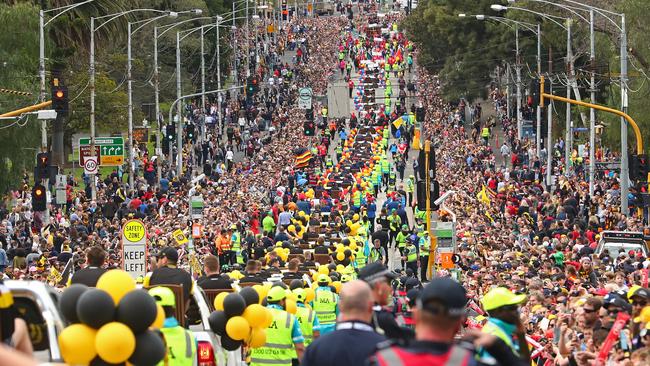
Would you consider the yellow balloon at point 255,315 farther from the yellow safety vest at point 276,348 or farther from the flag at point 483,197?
the flag at point 483,197

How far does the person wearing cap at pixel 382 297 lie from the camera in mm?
10195

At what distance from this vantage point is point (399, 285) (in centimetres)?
2573

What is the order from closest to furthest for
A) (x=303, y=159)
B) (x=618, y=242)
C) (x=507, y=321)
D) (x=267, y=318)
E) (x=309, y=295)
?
(x=507, y=321), (x=267, y=318), (x=309, y=295), (x=618, y=242), (x=303, y=159)

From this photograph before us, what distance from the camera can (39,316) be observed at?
1067 centimetres

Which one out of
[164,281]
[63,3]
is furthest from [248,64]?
[164,281]

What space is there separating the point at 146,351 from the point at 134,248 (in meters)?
17.4

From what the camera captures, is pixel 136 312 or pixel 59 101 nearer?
pixel 136 312

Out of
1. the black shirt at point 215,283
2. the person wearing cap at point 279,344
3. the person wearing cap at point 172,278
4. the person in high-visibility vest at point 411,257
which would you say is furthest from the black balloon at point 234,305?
the person in high-visibility vest at point 411,257

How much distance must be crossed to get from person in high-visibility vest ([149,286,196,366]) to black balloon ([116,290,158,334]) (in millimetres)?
1785

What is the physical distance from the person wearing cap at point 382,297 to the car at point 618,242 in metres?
18.8

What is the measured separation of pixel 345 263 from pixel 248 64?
8033 centimetres

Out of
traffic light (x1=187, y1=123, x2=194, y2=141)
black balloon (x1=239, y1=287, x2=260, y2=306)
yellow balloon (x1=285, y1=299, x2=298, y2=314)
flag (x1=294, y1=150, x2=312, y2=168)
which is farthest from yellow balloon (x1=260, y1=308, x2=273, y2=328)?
traffic light (x1=187, y1=123, x2=194, y2=141)

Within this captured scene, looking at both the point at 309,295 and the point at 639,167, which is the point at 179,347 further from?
the point at 639,167

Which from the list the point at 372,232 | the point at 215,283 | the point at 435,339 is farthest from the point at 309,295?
the point at 372,232
